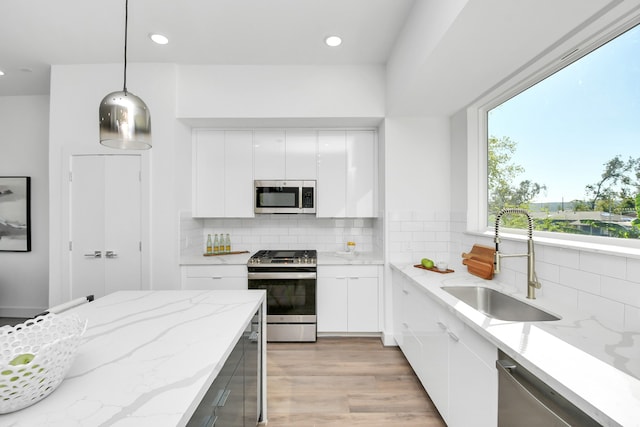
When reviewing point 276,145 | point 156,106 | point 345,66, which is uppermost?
point 345,66

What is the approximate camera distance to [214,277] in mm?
2998

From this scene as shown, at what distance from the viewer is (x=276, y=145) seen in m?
3.33

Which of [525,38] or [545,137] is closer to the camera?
[525,38]

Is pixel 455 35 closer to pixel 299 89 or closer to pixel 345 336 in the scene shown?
pixel 299 89

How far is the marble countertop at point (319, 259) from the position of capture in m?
2.98

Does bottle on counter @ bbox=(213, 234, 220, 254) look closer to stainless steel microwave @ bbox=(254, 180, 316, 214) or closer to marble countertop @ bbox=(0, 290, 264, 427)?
stainless steel microwave @ bbox=(254, 180, 316, 214)

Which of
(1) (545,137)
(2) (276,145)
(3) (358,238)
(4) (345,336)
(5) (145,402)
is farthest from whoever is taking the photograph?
(3) (358,238)

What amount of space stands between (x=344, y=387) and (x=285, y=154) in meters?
2.36

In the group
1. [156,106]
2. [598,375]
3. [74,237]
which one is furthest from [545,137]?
[74,237]

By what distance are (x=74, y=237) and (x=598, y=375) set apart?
386cm

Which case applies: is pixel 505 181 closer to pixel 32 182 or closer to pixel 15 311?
pixel 32 182

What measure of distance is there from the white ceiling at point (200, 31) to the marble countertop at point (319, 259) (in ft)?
6.51

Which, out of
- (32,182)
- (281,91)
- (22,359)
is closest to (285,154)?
(281,91)

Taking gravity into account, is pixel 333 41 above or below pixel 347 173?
above
